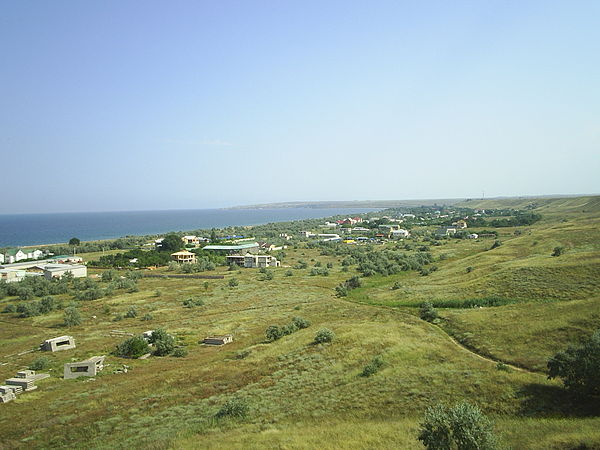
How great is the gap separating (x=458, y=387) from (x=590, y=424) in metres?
6.34

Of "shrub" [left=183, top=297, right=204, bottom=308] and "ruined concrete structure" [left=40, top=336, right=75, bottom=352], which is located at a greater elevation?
"ruined concrete structure" [left=40, top=336, right=75, bottom=352]

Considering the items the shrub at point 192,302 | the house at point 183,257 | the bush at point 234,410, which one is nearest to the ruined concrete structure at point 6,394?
the bush at point 234,410

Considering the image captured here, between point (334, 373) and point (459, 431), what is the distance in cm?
1279

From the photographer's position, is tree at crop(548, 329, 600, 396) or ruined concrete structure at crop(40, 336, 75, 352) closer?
tree at crop(548, 329, 600, 396)

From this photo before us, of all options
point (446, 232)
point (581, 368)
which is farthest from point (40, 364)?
point (446, 232)

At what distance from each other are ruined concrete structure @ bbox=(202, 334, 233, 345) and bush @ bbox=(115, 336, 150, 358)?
616cm

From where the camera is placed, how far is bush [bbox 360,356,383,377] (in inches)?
950

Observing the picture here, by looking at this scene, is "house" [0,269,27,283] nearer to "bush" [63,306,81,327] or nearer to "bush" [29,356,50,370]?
"bush" [63,306,81,327]

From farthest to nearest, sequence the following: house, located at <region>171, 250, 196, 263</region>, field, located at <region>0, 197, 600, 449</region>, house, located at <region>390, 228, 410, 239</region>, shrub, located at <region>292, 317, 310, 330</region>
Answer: house, located at <region>390, 228, 410, 239</region>
house, located at <region>171, 250, 196, 263</region>
shrub, located at <region>292, 317, 310, 330</region>
field, located at <region>0, 197, 600, 449</region>

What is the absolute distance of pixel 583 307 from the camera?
27.8 meters

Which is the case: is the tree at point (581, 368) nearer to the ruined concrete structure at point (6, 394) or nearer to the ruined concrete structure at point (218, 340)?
the ruined concrete structure at point (218, 340)

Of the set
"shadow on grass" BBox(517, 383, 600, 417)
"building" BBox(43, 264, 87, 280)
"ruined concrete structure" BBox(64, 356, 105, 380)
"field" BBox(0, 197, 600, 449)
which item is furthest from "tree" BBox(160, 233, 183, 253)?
"shadow on grass" BBox(517, 383, 600, 417)

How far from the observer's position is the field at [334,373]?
57.6ft

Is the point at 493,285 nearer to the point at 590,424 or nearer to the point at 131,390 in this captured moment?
the point at 590,424
